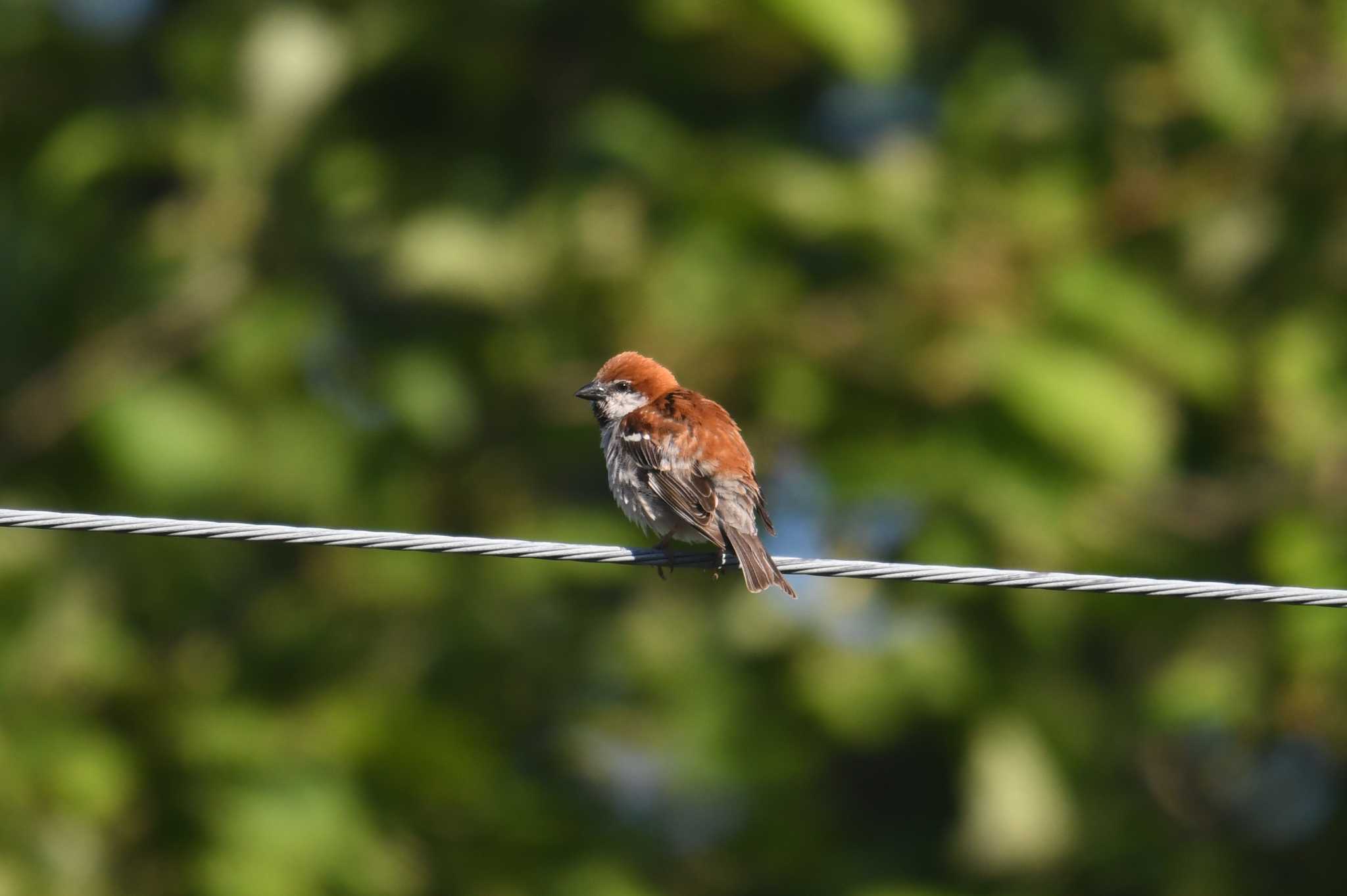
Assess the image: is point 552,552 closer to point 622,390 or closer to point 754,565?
point 754,565

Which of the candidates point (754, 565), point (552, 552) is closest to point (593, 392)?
point (754, 565)

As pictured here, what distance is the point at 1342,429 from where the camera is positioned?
27.5 ft

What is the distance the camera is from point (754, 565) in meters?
5.89

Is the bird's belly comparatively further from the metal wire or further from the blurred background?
the metal wire

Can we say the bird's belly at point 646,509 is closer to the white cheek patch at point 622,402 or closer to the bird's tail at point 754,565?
the bird's tail at point 754,565

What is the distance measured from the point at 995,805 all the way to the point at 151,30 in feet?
19.7

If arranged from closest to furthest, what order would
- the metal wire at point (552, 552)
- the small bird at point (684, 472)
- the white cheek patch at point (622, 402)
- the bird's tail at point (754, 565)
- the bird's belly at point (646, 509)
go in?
the metal wire at point (552, 552), the bird's tail at point (754, 565), the small bird at point (684, 472), the bird's belly at point (646, 509), the white cheek patch at point (622, 402)

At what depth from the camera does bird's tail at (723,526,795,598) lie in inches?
229

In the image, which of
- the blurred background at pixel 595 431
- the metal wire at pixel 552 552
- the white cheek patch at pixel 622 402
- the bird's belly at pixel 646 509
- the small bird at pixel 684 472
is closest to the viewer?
the metal wire at pixel 552 552

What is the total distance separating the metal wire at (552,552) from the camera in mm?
4129

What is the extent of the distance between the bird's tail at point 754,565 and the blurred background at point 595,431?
1669 millimetres

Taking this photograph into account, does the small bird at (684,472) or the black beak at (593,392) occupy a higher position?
the black beak at (593,392)

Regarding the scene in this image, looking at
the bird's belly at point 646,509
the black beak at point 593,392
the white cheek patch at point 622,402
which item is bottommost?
the bird's belly at point 646,509

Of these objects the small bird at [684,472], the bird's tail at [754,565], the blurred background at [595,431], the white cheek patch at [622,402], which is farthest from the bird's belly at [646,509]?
the blurred background at [595,431]
